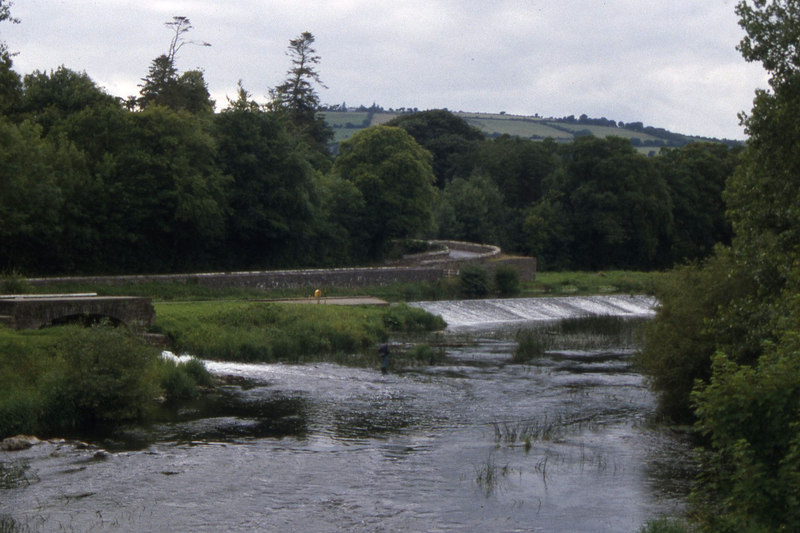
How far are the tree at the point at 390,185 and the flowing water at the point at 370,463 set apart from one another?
37.2 metres

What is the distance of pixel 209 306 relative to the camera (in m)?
34.2

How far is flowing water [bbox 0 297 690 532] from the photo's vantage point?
14.4 meters

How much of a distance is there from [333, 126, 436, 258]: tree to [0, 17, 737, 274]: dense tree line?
0.11 metres

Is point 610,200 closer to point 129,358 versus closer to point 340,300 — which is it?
point 340,300

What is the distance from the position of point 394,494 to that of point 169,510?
147 inches

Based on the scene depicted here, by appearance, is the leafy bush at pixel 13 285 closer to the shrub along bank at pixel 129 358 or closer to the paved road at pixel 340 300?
the shrub along bank at pixel 129 358

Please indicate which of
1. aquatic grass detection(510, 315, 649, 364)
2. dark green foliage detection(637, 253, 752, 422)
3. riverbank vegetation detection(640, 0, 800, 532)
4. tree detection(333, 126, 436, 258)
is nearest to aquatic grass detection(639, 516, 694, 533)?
riverbank vegetation detection(640, 0, 800, 532)

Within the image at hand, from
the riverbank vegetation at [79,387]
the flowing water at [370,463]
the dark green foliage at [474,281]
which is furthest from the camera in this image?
the dark green foliage at [474,281]

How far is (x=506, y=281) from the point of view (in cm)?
5709

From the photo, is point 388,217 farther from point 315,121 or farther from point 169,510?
point 169,510

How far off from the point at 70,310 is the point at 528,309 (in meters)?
27.8

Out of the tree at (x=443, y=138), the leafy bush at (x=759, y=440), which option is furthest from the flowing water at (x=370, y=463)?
the tree at (x=443, y=138)

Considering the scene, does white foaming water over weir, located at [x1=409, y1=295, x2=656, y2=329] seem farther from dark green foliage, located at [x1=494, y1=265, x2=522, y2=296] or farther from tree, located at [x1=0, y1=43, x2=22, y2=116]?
tree, located at [x1=0, y1=43, x2=22, y2=116]

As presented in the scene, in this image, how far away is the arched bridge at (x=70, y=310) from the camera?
25359mm
